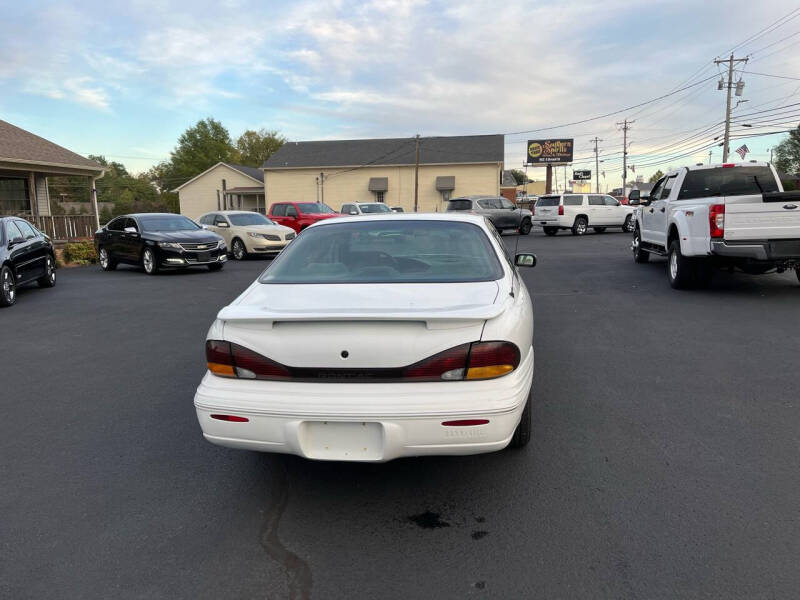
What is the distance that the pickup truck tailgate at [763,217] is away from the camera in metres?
8.50

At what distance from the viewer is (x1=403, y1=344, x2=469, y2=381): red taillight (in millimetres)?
2973

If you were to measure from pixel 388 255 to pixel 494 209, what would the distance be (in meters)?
23.0

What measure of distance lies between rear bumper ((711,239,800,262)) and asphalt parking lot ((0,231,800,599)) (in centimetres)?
292

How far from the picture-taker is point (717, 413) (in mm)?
4531

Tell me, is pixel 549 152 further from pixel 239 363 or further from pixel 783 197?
pixel 239 363

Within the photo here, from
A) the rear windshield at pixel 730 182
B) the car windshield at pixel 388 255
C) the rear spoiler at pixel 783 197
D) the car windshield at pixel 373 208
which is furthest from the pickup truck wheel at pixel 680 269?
the car windshield at pixel 373 208

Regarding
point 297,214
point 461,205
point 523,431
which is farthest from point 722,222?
point 461,205

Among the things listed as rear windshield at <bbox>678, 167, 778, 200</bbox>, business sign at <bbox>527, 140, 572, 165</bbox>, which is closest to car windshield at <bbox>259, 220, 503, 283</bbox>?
rear windshield at <bbox>678, 167, 778, 200</bbox>

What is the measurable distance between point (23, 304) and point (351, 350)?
10078mm

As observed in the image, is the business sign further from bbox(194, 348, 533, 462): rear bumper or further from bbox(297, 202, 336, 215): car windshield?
bbox(194, 348, 533, 462): rear bumper

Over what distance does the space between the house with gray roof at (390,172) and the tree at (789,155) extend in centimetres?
4024

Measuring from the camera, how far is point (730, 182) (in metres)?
10.7

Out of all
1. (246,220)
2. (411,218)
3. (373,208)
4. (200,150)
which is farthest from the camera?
(200,150)

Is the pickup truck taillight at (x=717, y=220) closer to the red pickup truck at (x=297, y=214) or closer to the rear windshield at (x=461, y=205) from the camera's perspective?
the red pickup truck at (x=297, y=214)
